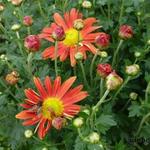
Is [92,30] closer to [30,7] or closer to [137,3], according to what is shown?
[137,3]

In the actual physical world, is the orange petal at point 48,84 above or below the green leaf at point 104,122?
above

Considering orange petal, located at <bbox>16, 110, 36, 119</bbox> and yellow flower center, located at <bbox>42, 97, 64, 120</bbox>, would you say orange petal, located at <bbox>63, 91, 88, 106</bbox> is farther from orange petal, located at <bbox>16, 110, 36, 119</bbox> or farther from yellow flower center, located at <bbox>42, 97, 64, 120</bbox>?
orange petal, located at <bbox>16, 110, 36, 119</bbox>

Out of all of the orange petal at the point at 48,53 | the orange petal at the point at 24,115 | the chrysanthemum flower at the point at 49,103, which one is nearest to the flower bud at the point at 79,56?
the chrysanthemum flower at the point at 49,103

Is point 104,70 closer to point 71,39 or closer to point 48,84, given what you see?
point 48,84

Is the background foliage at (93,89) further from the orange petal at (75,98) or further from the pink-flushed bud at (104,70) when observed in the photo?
the pink-flushed bud at (104,70)

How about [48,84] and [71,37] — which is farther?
[71,37]

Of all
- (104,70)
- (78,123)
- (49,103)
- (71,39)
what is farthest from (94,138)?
(71,39)
